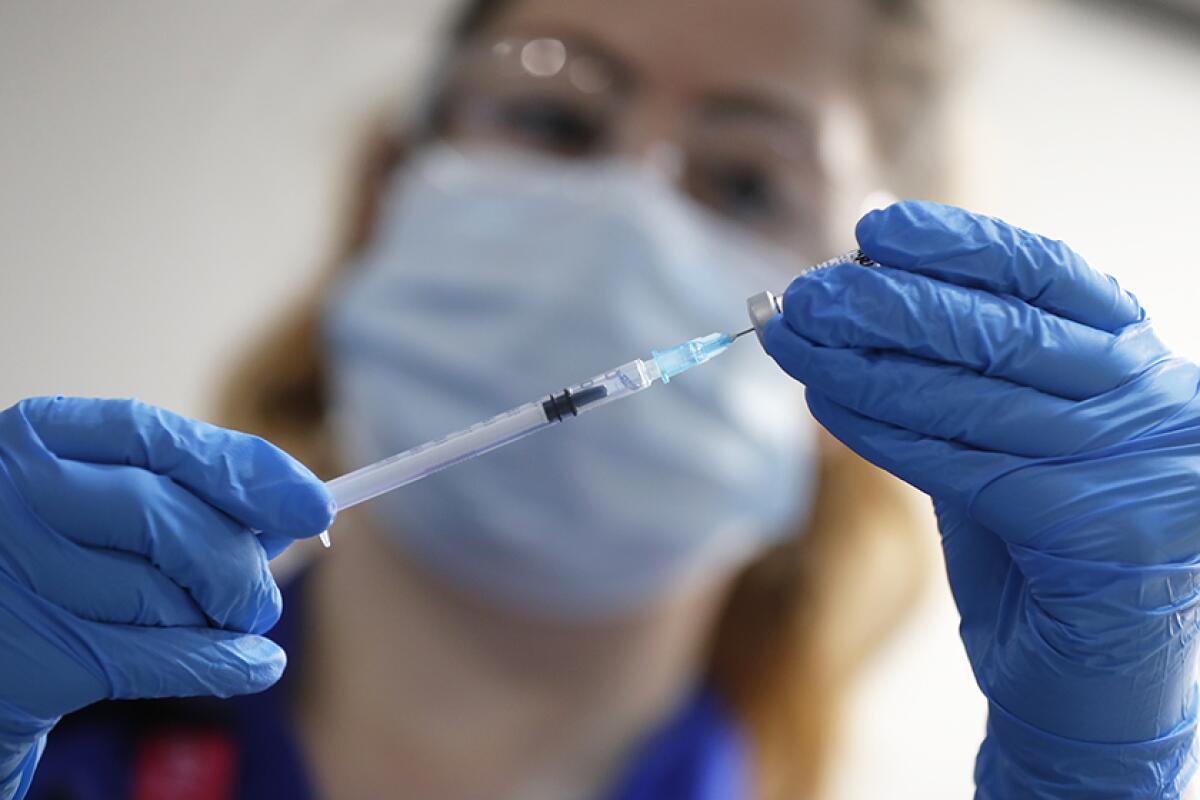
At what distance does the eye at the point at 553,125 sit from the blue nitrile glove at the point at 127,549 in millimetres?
910

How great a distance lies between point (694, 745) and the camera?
1700mm

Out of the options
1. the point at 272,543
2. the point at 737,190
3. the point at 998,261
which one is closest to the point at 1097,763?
the point at 998,261

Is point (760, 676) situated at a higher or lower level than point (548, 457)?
lower

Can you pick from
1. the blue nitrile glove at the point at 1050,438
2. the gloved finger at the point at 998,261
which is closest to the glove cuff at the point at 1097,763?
the blue nitrile glove at the point at 1050,438

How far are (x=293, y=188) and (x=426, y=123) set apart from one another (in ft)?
1.27

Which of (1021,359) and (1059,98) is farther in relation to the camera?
(1059,98)

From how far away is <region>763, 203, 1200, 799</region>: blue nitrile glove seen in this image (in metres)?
0.78

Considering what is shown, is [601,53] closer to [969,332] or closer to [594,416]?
[594,416]

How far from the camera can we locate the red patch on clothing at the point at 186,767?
1.46m

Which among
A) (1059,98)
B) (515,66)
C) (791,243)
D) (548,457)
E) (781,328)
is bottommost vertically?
(548,457)

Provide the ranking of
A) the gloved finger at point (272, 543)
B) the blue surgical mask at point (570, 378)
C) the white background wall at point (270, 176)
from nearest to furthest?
the gloved finger at point (272, 543)
the blue surgical mask at point (570, 378)
the white background wall at point (270, 176)

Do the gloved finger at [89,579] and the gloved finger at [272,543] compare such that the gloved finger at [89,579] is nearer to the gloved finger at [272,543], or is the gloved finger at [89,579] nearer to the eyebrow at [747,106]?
the gloved finger at [272,543]

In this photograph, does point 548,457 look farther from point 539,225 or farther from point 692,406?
point 539,225

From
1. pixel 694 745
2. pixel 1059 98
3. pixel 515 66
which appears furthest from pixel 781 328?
pixel 1059 98
